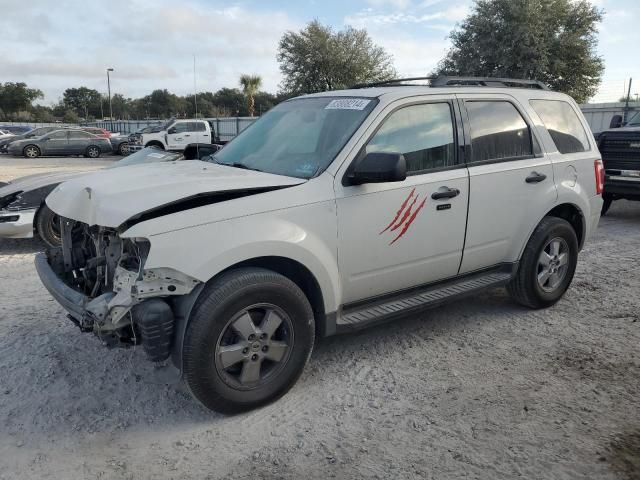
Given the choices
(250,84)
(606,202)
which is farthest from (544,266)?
(250,84)

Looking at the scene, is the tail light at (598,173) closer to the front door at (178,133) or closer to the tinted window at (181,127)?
the front door at (178,133)

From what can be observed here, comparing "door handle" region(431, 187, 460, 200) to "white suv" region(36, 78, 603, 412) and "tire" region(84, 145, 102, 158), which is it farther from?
"tire" region(84, 145, 102, 158)

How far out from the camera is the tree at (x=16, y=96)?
66.9 meters

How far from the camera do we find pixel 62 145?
25406 millimetres

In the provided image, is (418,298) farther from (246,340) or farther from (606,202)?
(606,202)

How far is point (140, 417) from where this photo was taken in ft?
10.6

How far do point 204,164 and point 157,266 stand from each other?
1.52 m

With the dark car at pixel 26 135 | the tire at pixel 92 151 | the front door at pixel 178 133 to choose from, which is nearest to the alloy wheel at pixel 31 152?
the dark car at pixel 26 135

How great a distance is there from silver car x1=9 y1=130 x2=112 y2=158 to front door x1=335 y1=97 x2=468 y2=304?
80.4 feet

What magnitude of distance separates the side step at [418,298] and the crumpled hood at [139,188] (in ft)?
3.21

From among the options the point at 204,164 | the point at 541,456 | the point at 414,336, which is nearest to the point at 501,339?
the point at 414,336

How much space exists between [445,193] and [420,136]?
0.45 metres

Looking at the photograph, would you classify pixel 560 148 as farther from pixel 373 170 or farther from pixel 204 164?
pixel 204 164

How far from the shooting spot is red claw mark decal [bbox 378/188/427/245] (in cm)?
371
